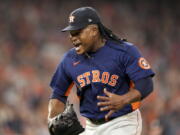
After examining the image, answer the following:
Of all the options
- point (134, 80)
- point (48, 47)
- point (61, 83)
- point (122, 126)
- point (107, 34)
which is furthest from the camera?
point (48, 47)

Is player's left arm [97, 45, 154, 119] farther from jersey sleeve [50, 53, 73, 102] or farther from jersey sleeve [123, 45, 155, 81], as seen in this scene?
jersey sleeve [50, 53, 73, 102]

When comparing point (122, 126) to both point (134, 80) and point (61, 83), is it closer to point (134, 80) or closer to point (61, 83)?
point (134, 80)

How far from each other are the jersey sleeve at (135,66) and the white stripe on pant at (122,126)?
356 mm

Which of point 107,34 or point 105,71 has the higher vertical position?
point 107,34

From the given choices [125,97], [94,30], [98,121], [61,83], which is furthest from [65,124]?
[94,30]

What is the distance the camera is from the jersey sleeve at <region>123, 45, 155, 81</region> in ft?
13.9

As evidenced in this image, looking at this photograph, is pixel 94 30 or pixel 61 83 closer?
pixel 94 30

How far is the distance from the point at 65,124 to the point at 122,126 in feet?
1.45

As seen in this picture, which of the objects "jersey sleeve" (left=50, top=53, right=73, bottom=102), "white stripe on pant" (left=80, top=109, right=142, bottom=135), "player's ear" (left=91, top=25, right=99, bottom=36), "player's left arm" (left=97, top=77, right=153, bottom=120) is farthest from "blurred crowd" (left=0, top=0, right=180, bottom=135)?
"player's left arm" (left=97, top=77, right=153, bottom=120)

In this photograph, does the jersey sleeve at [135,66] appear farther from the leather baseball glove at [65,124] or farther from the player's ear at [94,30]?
the leather baseball glove at [65,124]

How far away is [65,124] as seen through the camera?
4457 millimetres

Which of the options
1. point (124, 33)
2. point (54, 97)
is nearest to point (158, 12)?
point (124, 33)

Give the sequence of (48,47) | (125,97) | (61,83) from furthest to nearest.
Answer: (48,47)
(61,83)
(125,97)

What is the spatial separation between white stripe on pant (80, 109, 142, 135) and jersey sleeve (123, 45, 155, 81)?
0.36m
